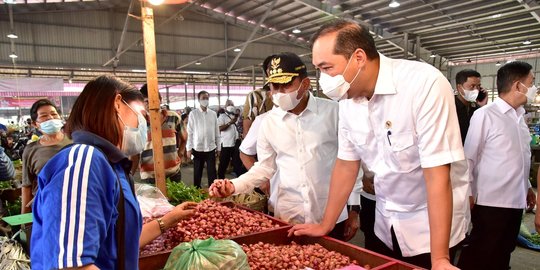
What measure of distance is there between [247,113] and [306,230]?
3.45 metres

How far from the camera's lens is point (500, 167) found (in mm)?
2754

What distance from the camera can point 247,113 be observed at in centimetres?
533

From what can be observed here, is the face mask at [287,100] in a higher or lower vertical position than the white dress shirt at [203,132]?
higher

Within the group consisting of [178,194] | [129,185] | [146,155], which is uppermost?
[129,185]

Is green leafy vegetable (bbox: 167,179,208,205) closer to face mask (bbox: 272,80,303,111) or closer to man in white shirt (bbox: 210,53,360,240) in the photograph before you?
man in white shirt (bbox: 210,53,360,240)

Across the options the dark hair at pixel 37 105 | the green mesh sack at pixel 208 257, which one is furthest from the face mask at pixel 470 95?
the dark hair at pixel 37 105

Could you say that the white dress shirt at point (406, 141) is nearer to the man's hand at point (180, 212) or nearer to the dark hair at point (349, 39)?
the dark hair at point (349, 39)

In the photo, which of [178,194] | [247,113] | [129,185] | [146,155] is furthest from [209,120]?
[129,185]

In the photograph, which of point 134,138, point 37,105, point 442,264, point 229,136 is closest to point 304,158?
point 442,264

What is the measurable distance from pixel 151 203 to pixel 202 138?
457cm

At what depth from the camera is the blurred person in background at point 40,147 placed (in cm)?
329

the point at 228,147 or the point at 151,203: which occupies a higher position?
the point at 151,203

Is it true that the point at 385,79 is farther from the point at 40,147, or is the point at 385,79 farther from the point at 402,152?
the point at 40,147

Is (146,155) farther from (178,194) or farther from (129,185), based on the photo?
(129,185)
